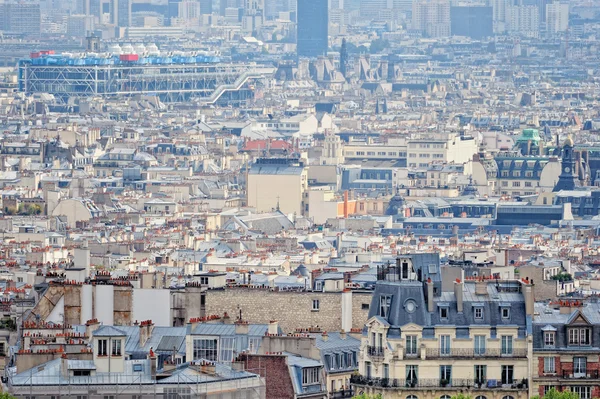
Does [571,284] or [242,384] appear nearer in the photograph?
[242,384]


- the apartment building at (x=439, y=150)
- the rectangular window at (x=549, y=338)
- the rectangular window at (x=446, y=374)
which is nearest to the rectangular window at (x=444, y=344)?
the rectangular window at (x=446, y=374)

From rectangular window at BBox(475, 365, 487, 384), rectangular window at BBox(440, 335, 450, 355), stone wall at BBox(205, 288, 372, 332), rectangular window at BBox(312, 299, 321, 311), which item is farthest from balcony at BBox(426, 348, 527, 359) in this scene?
rectangular window at BBox(312, 299, 321, 311)

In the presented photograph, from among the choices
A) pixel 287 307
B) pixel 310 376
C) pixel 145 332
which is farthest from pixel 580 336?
pixel 287 307

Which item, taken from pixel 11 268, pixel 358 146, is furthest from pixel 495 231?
pixel 358 146

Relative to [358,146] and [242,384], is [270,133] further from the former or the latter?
[242,384]

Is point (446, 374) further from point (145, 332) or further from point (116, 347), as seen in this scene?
point (116, 347)

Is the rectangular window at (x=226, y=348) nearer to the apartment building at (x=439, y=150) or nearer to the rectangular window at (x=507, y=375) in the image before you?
the rectangular window at (x=507, y=375)
